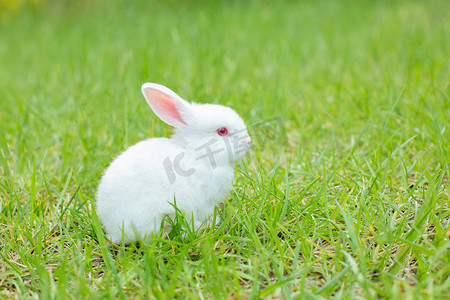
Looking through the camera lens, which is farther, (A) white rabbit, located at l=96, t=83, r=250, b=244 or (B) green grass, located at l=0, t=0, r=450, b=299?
(A) white rabbit, located at l=96, t=83, r=250, b=244

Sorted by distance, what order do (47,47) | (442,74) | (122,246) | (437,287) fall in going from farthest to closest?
(47,47), (442,74), (122,246), (437,287)

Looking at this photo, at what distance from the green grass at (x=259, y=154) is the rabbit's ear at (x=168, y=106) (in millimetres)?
532

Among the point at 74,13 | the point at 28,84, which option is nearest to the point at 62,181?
the point at 28,84

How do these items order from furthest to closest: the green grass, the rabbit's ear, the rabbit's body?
1. the rabbit's ear
2. the rabbit's body
3. the green grass

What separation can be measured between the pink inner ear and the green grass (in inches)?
22.1

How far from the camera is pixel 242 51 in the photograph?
5.55 metres

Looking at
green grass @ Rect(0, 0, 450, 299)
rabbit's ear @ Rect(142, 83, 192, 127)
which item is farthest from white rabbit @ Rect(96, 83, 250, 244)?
green grass @ Rect(0, 0, 450, 299)

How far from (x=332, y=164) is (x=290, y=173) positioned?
10.6 inches

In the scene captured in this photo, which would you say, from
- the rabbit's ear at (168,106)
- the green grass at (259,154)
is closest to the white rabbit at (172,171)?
the rabbit's ear at (168,106)

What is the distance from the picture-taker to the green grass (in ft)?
6.51

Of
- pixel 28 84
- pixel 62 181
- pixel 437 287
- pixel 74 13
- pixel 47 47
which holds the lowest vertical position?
pixel 437 287

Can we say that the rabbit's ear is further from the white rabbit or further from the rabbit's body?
the rabbit's body

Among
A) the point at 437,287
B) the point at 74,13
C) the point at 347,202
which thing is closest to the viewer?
the point at 437,287

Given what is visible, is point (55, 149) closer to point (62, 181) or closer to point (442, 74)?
point (62, 181)
